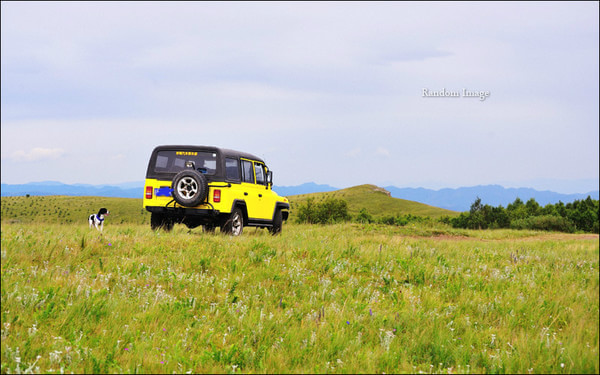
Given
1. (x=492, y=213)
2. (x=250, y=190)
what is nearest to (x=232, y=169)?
(x=250, y=190)

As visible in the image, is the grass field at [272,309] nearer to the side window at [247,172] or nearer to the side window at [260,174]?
the side window at [247,172]

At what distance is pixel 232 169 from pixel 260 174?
1769 mm

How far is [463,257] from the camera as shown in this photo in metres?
11.8

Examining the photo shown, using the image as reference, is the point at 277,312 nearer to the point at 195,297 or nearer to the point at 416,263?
the point at 195,297

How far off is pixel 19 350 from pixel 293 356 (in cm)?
270

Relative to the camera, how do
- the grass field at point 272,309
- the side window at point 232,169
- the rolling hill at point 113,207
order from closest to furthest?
the grass field at point 272,309, the rolling hill at point 113,207, the side window at point 232,169

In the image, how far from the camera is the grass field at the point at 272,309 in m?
4.70

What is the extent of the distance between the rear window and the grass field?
3.11 m

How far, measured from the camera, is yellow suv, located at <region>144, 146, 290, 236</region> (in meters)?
12.9

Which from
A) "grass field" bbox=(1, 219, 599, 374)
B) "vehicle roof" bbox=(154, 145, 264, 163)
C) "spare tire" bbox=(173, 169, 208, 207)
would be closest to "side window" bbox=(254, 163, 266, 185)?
"vehicle roof" bbox=(154, 145, 264, 163)

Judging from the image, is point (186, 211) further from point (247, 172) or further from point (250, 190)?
point (247, 172)

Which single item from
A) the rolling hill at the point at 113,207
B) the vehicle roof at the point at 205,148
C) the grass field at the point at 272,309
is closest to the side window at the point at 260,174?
the vehicle roof at the point at 205,148

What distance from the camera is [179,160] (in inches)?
551

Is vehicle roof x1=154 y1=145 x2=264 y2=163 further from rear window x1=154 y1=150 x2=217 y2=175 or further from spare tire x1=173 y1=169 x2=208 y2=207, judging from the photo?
spare tire x1=173 y1=169 x2=208 y2=207
